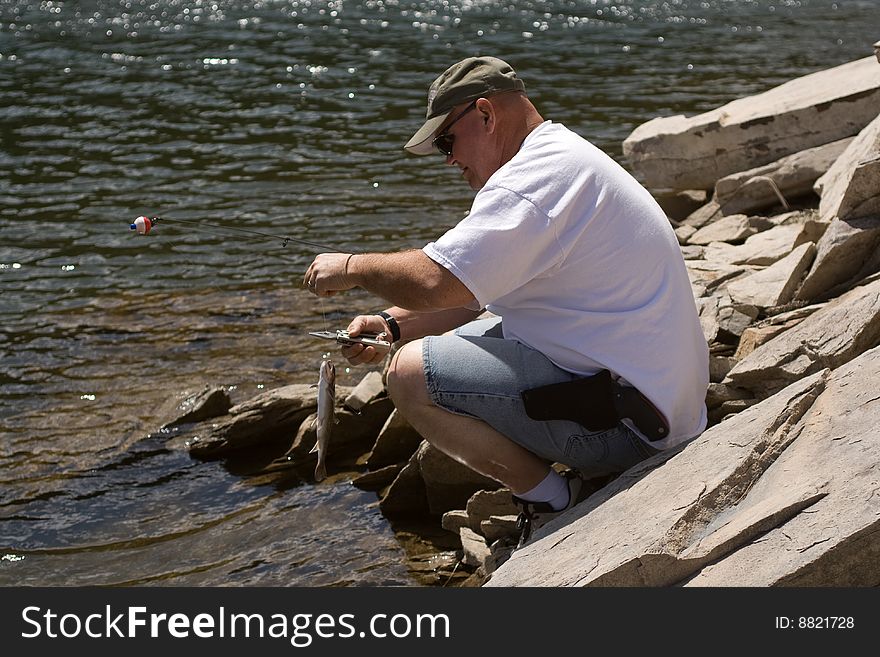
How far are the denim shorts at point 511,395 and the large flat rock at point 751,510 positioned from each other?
149 millimetres

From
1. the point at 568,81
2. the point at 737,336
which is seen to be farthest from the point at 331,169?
the point at 737,336

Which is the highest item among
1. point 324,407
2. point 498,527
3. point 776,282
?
point 776,282

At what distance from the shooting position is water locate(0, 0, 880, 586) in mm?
6391

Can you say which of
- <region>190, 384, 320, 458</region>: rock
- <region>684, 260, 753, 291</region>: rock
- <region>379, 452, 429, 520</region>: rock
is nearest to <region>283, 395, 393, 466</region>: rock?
<region>190, 384, 320, 458</region>: rock

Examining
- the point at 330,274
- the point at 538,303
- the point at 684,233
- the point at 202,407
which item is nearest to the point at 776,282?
the point at 538,303

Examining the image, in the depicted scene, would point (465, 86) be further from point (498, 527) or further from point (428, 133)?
point (498, 527)

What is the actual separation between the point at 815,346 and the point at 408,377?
1.79m

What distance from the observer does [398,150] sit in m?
14.4

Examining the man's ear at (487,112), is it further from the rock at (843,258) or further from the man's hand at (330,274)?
the rock at (843,258)

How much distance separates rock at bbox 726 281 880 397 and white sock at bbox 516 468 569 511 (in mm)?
1039

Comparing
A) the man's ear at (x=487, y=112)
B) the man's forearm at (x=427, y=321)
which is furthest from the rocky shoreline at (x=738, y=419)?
the man's ear at (x=487, y=112)

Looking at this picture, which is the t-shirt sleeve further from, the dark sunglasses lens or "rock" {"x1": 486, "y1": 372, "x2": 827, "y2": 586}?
"rock" {"x1": 486, "y1": 372, "x2": 827, "y2": 586}

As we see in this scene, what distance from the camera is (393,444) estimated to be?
22.1 feet

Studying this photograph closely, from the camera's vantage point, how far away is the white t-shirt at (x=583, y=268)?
423 cm
